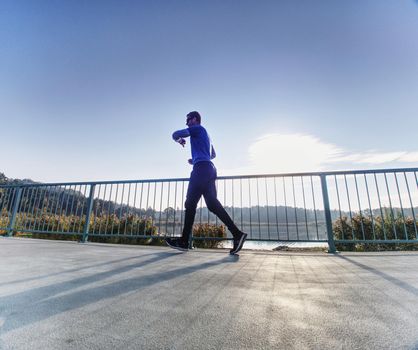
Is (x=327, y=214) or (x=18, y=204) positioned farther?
(x=18, y=204)

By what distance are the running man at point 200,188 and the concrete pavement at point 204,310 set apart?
1221mm

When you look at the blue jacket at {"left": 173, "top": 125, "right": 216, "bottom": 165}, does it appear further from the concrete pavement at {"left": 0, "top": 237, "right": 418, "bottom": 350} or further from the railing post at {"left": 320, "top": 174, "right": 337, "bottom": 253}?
the railing post at {"left": 320, "top": 174, "right": 337, "bottom": 253}

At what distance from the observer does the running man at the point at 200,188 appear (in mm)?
3051

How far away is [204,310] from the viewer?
1.06 meters

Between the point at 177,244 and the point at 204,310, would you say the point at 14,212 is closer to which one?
the point at 177,244

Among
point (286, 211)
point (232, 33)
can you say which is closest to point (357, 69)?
point (232, 33)

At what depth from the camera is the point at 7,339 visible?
755 mm

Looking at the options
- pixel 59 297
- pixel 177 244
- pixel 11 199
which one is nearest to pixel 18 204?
pixel 11 199

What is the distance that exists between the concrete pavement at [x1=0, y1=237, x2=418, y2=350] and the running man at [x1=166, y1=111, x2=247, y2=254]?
1221 millimetres

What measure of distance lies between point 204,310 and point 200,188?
2.08 metres

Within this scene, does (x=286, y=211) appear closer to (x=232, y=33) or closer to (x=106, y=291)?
(x=106, y=291)

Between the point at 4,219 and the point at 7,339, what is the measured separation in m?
9.82

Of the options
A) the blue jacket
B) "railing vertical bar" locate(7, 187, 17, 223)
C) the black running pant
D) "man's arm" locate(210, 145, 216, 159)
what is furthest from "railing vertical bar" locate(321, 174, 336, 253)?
"railing vertical bar" locate(7, 187, 17, 223)

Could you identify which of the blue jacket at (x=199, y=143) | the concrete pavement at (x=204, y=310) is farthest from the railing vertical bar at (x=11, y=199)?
the blue jacket at (x=199, y=143)
